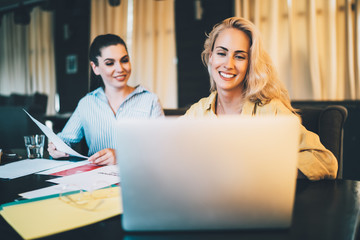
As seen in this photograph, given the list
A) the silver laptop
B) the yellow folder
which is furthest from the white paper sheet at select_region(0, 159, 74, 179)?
the silver laptop

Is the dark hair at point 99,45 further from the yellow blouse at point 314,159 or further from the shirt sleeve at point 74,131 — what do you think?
the yellow blouse at point 314,159

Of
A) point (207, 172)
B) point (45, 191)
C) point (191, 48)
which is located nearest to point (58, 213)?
point (45, 191)

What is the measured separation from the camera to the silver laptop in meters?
0.49

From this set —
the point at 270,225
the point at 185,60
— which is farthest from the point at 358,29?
the point at 270,225

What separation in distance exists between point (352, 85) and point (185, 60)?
6.51 feet

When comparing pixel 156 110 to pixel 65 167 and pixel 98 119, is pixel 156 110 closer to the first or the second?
pixel 98 119

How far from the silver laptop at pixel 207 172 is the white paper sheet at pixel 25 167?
27.4 inches

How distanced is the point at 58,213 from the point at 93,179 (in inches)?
11.7

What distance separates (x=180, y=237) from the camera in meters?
0.53

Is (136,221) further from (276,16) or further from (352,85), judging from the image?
(276,16)

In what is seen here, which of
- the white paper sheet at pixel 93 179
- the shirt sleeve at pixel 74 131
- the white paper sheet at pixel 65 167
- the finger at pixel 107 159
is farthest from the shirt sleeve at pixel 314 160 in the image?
the shirt sleeve at pixel 74 131

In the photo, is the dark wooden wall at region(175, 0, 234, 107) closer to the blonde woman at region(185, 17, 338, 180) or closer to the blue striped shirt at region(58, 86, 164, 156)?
the blue striped shirt at region(58, 86, 164, 156)

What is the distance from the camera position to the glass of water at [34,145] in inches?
53.4

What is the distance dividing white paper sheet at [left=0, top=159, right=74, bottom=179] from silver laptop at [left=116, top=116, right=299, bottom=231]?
70cm
